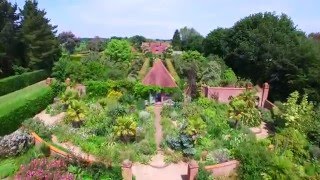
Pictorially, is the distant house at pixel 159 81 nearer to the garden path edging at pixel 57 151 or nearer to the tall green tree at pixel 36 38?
the garden path edging at pixel 57 151

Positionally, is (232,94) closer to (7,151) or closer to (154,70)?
(154,70)

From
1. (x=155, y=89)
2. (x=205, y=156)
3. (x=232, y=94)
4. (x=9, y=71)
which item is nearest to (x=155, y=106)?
(x=155, y=89)

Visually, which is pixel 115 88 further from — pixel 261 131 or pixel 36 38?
pixel 36 38

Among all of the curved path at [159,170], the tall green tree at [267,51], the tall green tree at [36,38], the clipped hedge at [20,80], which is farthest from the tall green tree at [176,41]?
the curved path at [159,170]

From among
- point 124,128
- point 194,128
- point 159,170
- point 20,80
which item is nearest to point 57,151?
point 124,128

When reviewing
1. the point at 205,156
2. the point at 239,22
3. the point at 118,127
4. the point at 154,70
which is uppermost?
the point at 239,22

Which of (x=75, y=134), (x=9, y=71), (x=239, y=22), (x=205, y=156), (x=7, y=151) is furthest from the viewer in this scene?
(x=239, y=22)

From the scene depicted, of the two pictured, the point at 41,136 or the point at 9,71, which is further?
the point at 9,71
